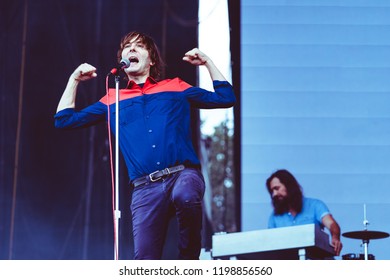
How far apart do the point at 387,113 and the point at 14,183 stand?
2696mm

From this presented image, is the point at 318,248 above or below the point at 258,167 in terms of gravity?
below

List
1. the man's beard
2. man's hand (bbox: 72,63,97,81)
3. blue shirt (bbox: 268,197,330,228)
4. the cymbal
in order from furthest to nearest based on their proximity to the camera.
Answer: the man's beard
blue shirt (bbox: 268,197,330,228)
the cymbal
man's hand (bbox: 72,63,97,81)

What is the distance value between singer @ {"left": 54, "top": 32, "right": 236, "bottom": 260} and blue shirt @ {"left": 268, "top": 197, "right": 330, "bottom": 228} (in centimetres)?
190

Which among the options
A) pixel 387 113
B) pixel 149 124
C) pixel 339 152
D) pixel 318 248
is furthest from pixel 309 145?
pixel 149 124

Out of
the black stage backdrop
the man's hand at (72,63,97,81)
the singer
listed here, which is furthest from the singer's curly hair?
the black stage backdrop

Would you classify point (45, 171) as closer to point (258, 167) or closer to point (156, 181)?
point (258, 167)

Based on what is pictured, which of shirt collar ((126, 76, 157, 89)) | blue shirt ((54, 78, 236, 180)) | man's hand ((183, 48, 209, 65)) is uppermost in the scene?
man's hand ((183, 48, 209, 65))

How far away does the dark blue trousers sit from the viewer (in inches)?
131

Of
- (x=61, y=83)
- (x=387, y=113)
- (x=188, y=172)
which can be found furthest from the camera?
(x=61, y=83)

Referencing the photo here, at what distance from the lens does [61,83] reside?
617 centimetres

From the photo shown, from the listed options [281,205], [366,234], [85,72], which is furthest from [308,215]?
[85,72]

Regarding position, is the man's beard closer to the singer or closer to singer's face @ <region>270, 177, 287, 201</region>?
singer's face @ <region>270, 177, 287, 201</region>

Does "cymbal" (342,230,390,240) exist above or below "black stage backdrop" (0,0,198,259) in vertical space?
below

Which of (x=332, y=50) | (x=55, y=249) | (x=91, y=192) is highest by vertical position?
(x=332, y=50)
